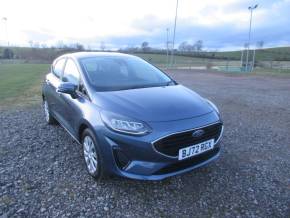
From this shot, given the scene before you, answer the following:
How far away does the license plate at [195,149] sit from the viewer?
2.88 metres

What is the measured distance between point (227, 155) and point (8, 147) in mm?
3716

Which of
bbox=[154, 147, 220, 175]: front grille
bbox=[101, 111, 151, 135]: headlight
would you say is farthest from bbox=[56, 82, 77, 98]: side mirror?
bbox=[154, 147, 220, 175]: front grille

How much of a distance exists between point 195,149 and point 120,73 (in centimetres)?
181

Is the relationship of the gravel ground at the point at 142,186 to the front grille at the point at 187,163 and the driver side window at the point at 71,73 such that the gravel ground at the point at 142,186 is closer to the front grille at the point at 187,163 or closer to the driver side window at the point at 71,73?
the front grille at the point at 187,163

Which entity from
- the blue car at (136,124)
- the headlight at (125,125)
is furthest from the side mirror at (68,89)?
the headlight at (125,125)

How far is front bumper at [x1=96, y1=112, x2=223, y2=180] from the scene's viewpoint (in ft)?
9.10

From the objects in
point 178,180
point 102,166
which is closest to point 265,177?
point 178,180

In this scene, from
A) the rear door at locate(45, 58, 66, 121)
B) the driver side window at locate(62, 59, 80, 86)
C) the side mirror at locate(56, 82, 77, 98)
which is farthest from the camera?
the rear door at locate(45, 58, 66, 121)

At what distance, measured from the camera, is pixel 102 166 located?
122 inches

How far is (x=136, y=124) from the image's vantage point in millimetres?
2846

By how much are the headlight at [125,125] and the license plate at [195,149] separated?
47 centimetres

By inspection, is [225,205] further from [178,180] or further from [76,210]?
[76,210]

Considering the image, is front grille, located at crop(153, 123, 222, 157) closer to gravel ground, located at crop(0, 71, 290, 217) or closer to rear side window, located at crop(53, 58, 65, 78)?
gravel ground, located at crop(0, 71, 290, 217)

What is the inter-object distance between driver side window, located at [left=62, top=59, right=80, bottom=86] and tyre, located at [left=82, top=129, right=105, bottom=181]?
897 millimetres
